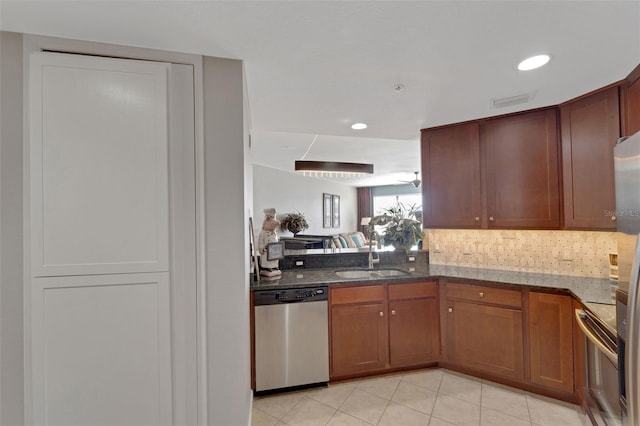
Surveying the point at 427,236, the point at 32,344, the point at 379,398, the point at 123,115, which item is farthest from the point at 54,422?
the point at 427,236

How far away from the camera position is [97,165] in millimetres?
1574

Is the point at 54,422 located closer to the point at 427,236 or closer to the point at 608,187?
the point at 427,236

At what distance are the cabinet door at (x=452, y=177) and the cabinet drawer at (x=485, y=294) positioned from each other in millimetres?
599

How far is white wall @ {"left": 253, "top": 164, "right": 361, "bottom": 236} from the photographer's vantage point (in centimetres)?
646

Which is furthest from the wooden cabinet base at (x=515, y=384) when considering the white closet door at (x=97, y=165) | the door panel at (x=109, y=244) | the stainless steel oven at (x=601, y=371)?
the white closet door at (x=97, y=165)

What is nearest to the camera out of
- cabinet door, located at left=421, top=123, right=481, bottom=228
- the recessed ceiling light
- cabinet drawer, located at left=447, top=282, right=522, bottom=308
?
the recessed ceiling light

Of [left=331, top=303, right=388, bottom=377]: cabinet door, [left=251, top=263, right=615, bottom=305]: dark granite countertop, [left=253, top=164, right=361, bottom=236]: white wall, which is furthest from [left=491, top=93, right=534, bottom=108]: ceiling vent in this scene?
[left=253, top=164, right=361, bottom=236]: white wall

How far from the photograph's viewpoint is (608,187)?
215 centimetres

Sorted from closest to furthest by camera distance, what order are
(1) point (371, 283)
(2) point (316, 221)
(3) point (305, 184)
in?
(1) point (371, 283)
(3) point (305, 184)
(2) point (316, 221)

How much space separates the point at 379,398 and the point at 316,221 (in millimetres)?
6281

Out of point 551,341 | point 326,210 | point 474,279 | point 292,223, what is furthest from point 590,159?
point 326,210

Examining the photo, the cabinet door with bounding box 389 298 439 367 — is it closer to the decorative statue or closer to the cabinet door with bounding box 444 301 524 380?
the cabinet door with bounding box 444 301 524 380

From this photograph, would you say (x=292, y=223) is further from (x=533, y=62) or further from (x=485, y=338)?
(x=533, y=62)

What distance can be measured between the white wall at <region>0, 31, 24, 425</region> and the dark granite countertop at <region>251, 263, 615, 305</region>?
52.9 inches
